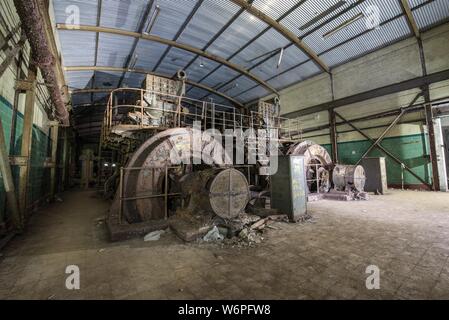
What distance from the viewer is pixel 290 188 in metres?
5.50

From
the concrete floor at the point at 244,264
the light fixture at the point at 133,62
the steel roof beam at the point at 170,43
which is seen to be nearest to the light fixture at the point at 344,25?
the steel roof beam at the point at 170,43

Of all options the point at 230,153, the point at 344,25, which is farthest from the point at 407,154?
the point at 230,153

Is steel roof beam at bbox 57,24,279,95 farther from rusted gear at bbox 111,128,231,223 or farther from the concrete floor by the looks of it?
the concrete floor

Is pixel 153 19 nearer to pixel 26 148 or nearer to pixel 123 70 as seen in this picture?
pixel 123 70

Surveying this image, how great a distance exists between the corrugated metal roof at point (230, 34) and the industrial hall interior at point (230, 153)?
9 centimetres

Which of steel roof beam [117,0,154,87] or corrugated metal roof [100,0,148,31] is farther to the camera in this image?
steel roof beam [117,0,154,87]


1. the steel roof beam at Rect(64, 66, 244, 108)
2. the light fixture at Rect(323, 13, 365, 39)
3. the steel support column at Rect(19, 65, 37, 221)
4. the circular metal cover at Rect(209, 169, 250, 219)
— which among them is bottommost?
the circular metal cover at Rect(209, 169, 250, 219)

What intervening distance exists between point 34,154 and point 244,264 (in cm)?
817

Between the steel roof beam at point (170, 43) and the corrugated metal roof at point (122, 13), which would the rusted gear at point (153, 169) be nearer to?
the corrugated metal roof at point (122, 13)

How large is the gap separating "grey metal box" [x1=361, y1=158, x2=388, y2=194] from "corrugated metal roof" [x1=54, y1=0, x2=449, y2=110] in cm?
715

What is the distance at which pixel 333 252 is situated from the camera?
3.50 m

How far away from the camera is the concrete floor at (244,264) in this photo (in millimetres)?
2402

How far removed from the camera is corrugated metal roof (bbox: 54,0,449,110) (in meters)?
8.96

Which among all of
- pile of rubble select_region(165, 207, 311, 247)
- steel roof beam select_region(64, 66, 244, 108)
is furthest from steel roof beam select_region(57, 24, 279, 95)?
pile of rubble select_region(165, 207, 311, 247)
